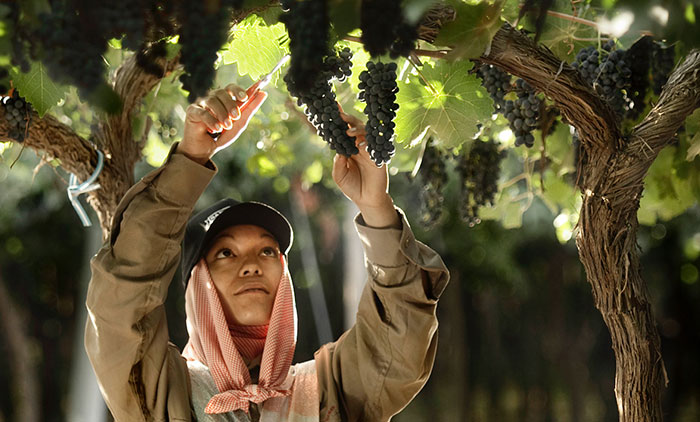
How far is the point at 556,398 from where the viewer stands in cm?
1347

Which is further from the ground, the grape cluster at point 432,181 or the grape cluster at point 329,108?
the grape cluster at point 432,181

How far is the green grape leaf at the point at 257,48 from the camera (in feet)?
6.37

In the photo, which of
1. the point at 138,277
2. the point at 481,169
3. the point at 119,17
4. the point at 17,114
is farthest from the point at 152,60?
the point at 481,169

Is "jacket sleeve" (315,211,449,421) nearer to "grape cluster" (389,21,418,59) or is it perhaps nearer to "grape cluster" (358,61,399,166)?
"grape cluster" (358,61,399,166)

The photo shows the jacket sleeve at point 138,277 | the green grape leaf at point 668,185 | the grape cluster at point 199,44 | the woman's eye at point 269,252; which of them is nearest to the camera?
the grape cluster at point 199,44

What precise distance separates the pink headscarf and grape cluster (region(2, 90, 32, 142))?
0.60m

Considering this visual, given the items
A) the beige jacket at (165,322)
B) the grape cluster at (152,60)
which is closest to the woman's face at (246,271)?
the beige jacket at (165,322)

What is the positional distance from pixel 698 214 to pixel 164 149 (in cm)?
574

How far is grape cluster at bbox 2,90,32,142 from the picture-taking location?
6.39ft

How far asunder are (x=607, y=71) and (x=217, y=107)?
3.70ft

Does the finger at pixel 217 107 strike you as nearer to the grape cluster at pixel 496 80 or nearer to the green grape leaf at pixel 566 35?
the grape cluster at pixel 496 80

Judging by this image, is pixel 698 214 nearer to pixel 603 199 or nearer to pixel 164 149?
pixel 164 149

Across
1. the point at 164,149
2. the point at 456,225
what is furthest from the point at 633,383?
the point at 456,225

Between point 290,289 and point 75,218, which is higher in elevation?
point 75,218
